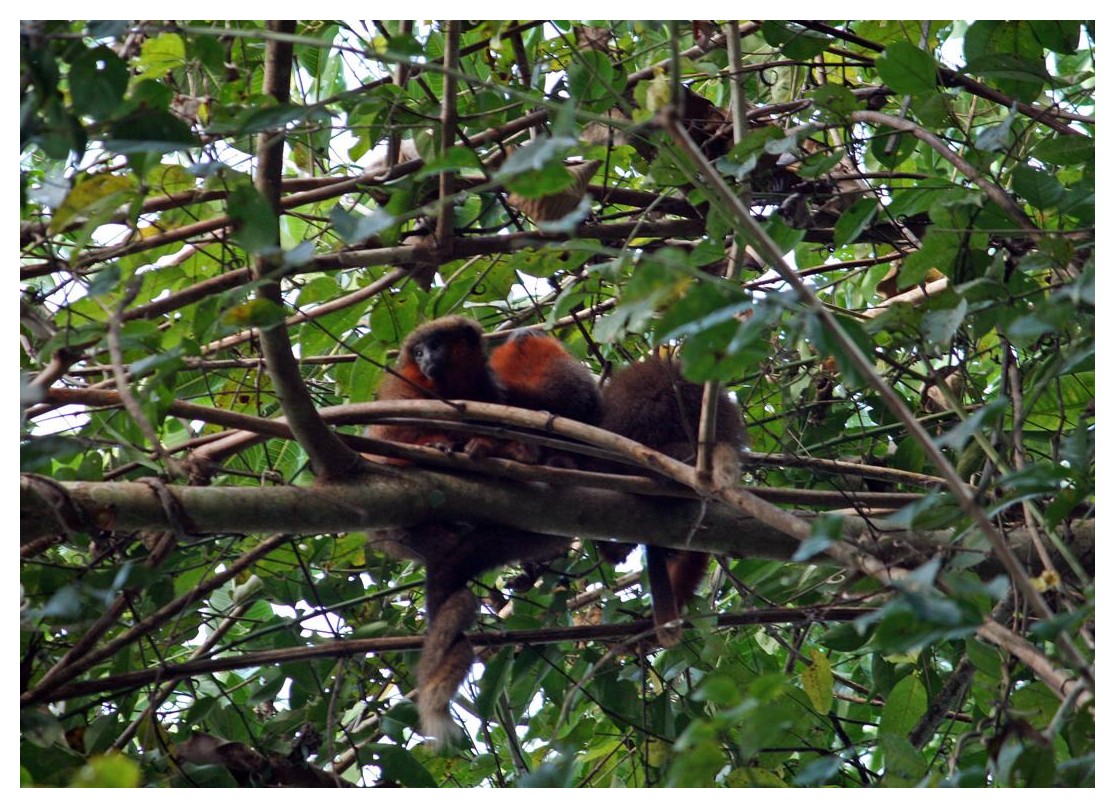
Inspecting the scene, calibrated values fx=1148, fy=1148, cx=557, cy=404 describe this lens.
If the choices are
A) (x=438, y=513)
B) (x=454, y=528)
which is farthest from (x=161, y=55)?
(x=454, y=528)

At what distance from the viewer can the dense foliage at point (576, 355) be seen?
2086 mm

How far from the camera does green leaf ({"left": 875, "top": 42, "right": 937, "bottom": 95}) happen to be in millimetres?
2930

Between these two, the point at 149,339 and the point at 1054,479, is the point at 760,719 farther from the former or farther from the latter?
the point at 149,339

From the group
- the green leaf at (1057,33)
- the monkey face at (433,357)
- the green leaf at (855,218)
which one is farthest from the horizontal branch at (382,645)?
the green leaf at (1057,33)

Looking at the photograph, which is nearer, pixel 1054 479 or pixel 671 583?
pixel 1054 479

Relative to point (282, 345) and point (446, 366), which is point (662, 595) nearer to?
point (446, 366)

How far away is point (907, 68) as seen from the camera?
2947mm

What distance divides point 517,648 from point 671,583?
563mm

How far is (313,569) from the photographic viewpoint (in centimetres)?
413

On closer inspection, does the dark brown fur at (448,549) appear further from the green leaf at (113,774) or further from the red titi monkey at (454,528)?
the green leaf at (113,774)

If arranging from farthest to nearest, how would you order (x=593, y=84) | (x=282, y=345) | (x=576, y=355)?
(x=576, y=355) → (x=593, y=84) → (x=282, y=345)

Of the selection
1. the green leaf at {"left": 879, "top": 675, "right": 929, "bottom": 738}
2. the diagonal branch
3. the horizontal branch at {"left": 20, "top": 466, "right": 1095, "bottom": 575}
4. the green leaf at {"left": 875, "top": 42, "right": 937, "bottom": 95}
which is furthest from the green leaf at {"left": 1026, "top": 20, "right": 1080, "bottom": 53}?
the diagonal branch

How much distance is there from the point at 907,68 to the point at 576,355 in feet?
6.25
